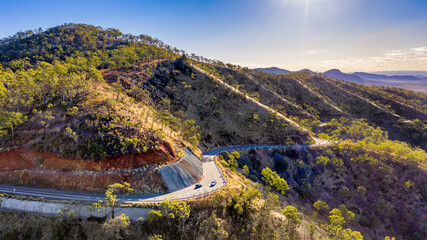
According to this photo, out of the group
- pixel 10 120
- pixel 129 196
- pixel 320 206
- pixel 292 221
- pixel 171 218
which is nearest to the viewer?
pixel 171 218

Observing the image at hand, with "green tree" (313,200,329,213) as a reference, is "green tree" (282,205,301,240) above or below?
above

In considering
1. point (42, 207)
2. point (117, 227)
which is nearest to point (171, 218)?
point (117, 227)

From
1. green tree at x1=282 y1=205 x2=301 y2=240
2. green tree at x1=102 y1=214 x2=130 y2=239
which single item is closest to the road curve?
green tree at x1=102 y1=214 x2=130 y2=239

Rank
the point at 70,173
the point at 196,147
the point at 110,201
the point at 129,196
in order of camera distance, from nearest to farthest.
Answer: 1. the point at 110,201
2. the point at 129,196
3. the point at 70,173
4. the point at 196,147

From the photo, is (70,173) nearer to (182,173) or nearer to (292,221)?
(182,173)

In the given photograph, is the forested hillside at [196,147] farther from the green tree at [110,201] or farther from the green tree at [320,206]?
the green tree at [110,201]

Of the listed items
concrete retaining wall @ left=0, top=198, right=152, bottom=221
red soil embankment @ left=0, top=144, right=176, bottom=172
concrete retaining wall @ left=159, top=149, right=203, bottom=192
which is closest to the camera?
concrete retaining wall @ left=0, top=198, right=152, bottom=221

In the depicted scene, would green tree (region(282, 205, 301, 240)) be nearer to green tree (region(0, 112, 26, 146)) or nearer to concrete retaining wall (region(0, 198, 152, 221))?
concrete retaining wall (region(0, 198, 152, 221))

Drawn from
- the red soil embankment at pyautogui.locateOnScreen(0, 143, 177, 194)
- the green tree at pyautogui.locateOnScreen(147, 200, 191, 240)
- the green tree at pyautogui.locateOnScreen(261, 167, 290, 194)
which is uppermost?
the red soil embankment at pyautogui.locateOnScreen(0, 143, 177, 194)

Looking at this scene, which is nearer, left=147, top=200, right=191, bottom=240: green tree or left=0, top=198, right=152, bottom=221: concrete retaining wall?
left=147, top=200, right=191, bottom=240: green tree

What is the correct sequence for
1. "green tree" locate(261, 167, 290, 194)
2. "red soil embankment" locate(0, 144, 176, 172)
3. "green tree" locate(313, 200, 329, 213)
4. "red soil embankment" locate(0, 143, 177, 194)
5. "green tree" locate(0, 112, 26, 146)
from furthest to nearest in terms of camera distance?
1. "green tree" locate(313, 200, 329, 213)
2. "green tree" locate(261, 167, 290, 194)
3. "green tree" locate(0, 112, 26, 146)
4. "red soil embankment" locate(0, 144, 176, 172)
5. "red soil embankment" locate(0, 143, 177, 194)
